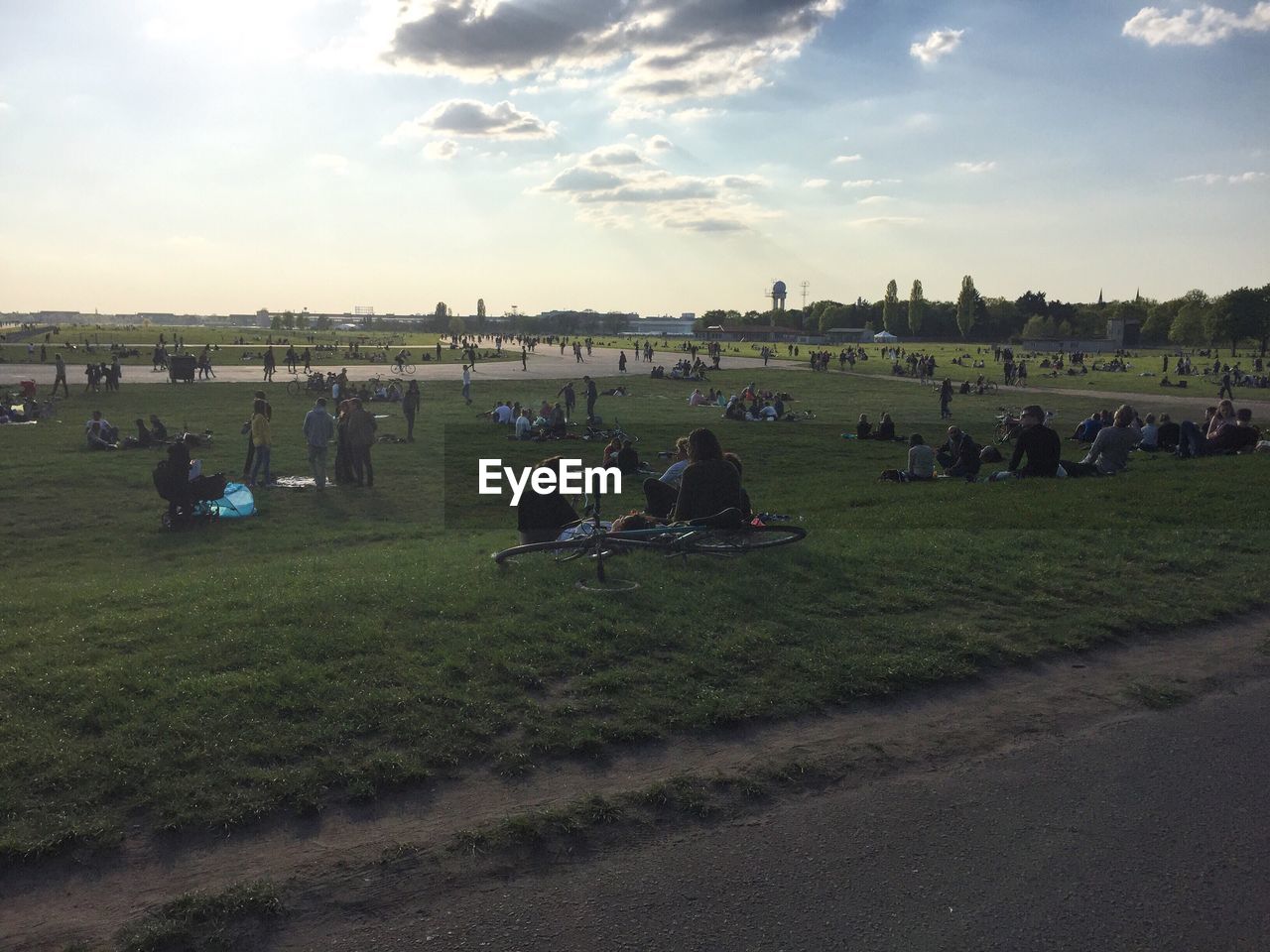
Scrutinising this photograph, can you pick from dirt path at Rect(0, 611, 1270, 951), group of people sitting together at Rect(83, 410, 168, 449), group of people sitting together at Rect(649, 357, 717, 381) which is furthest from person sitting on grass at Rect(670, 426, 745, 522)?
group of people sitting together at Rect(649, 357, 717, 381)

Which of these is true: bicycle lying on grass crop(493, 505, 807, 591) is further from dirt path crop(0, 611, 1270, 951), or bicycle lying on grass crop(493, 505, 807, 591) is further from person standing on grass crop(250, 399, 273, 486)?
person standing on grass crop(250, 399, 273, 486)

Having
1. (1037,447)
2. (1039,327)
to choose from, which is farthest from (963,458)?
(1039,327)

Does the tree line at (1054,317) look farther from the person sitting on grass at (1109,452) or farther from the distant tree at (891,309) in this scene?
the person sitting on grass at (1109,452)

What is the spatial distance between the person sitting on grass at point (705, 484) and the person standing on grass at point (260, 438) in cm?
1029

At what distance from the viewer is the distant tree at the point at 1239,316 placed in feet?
370

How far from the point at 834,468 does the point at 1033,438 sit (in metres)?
6.63

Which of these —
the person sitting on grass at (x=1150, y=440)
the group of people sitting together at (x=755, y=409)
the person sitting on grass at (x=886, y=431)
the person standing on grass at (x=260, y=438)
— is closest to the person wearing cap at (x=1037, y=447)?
the person sitting on grass at (x=1150, y=440)

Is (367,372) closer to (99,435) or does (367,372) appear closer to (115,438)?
(115,438)

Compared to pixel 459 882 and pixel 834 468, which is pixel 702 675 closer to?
pixel 459 882

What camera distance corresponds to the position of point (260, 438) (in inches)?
653

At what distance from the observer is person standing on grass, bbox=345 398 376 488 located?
17.2 m

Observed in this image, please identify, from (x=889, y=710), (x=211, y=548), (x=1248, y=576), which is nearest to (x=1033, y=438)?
(x=1248, y=576)

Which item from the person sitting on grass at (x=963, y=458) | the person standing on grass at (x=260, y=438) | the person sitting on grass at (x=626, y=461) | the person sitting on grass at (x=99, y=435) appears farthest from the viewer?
the person sitting on grass at (x=99, y=435)

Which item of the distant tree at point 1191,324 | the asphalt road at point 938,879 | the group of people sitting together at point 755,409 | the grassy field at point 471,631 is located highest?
the distant tree at point 1191,324
